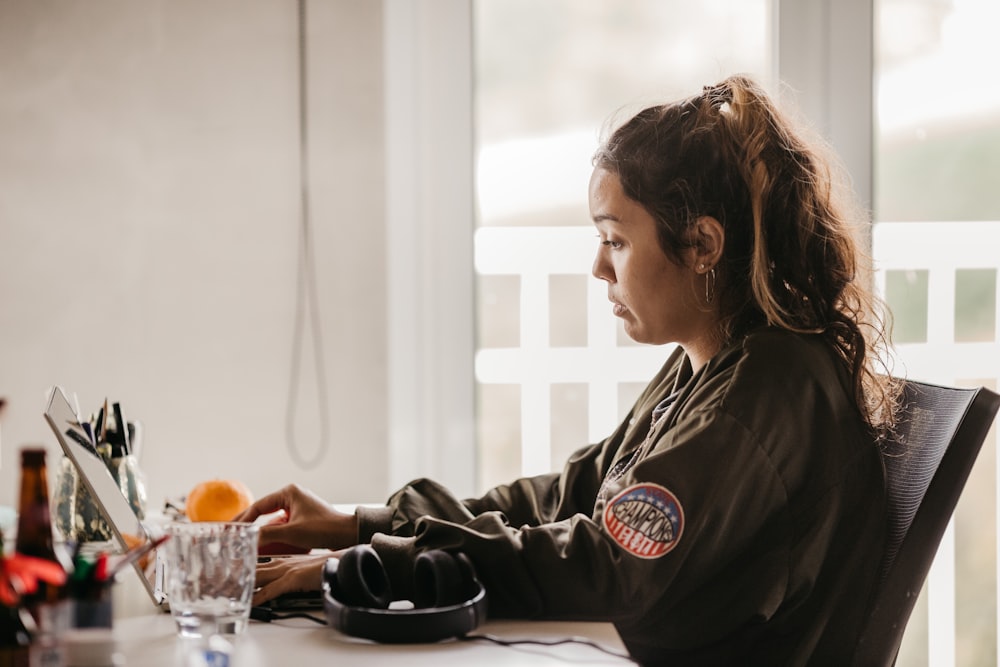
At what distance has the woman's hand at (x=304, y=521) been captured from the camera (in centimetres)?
125

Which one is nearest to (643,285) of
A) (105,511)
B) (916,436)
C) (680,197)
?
(680,197)

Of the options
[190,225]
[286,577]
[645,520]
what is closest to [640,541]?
[645,520]

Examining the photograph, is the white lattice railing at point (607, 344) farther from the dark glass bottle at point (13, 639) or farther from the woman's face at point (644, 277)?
the dark glass bottle at point (13, 639)

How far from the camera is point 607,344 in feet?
7.29

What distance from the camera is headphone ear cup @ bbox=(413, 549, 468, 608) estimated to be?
3.17 feet

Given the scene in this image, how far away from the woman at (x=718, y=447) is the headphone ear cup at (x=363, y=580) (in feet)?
0.17

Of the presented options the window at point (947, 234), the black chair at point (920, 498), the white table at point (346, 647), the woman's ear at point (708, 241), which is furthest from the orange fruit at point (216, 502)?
the window at point (947, 234)

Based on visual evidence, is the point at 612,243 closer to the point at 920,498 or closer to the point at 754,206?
the point at 754,206

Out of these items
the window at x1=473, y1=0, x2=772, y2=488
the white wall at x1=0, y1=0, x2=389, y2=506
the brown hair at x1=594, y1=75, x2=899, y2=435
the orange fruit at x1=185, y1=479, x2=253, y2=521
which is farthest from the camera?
the window at x1=473, y1=0, x2=772, y2=488

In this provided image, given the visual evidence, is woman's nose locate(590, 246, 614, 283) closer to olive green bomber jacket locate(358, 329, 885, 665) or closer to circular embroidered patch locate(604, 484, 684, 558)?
olive green bomber jacket locate(358, 329, 885, 665)

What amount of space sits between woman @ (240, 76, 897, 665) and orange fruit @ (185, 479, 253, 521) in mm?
137

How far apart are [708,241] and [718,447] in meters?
0.31

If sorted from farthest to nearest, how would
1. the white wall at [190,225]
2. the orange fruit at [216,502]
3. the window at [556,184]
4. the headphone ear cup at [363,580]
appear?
the window at [556,184], the white wall at [190,225], the orange fruit at [216,502], the headphone ear cup at [363,580]

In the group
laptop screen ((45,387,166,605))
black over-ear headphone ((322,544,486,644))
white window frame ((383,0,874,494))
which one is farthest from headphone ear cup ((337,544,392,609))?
white window frame ((383,0,874,494))
